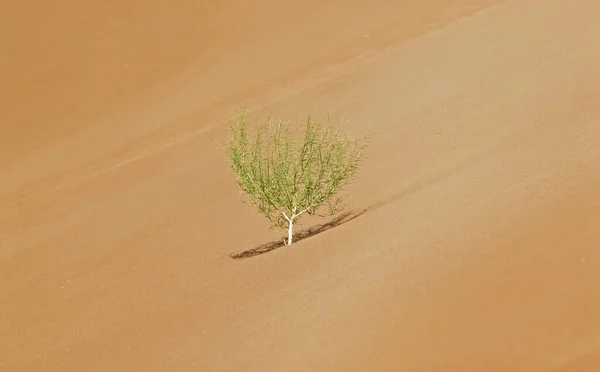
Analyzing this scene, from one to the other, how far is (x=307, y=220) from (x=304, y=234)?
550mm

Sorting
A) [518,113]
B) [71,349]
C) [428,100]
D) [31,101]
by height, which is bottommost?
[71,349]

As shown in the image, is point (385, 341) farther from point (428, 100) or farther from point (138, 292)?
point (428, 100)

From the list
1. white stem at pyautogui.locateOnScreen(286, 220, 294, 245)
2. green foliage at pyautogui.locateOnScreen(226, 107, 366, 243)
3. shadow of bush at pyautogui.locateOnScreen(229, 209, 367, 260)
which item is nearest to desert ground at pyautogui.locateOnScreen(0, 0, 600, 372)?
shadow of bush at pyautogui.locateOnScreen(229, 209, 367, 260)

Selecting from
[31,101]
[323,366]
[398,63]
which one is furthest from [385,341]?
[31,101]

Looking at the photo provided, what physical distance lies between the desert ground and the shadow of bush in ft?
0.54

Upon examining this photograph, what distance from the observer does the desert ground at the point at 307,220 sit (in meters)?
7.71

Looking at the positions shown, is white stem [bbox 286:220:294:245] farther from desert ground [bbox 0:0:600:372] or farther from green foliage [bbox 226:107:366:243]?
desert ground [bbox 0:0:600:372]

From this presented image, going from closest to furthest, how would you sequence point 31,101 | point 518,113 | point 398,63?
point 518,113
point 398,63
point 31,101

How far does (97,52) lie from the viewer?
1848 centimetres

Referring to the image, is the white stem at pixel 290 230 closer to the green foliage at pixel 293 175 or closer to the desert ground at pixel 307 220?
the green foliage at pixel 293 175

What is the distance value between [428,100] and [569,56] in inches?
63.6

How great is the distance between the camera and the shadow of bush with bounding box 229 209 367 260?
1052 cm

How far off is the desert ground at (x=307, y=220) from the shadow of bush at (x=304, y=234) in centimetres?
16

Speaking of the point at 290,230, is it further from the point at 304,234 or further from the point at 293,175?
the point at 293,175
